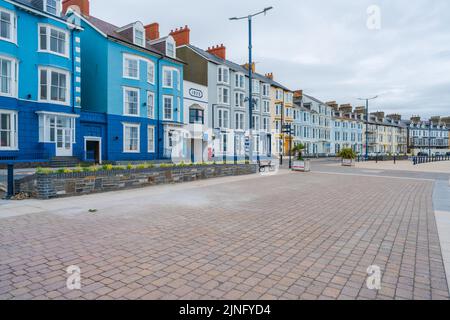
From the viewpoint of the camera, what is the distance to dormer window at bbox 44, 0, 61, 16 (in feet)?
66.9

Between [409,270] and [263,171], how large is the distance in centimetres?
1789

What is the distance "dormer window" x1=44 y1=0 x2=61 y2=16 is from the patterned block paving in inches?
759

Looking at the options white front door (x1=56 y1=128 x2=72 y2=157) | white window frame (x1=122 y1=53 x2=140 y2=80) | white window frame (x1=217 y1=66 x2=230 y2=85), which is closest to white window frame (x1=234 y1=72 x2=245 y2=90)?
white window frame (x1=217 y1=66 x2=230 y2=85)

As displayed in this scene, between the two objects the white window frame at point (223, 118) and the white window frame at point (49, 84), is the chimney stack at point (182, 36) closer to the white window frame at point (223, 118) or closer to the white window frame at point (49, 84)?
the white window frame at point (223, 118)

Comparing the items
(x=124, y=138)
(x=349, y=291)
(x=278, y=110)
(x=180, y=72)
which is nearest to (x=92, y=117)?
(x=124, y=138)

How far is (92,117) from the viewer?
22.9 metres

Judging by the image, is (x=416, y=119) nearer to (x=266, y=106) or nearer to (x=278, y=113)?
(x=278, y=113)

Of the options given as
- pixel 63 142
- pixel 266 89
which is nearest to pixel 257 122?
pixel 266 89

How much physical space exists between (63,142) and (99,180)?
12.1m

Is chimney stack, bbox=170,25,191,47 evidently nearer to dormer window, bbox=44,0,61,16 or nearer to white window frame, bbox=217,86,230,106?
white window frame, bbox=217,86,230,106

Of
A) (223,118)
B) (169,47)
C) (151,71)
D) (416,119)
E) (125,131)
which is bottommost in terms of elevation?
(125,131)

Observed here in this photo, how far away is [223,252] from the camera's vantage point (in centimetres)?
484

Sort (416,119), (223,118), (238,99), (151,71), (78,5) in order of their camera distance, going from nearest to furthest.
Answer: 1. (78,5)
2. (151,71)
3. (223,118)
4. (238,99)
5. (416,119)
